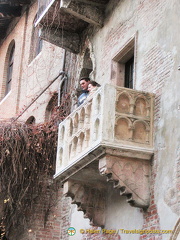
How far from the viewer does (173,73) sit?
9.23 metres

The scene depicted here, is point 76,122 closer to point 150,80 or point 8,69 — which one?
point 150,80

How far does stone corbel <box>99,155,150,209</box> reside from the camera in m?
9.14

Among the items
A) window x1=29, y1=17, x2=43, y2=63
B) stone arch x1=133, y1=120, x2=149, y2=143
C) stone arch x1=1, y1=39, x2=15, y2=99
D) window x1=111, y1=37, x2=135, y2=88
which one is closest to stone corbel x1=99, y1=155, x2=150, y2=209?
stone arch x1=133, y1=120, x2=149, y2=143

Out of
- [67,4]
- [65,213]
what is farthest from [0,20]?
[65,213]

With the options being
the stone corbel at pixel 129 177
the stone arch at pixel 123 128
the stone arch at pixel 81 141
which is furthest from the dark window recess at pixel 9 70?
the stone corbel at pixel 129 177

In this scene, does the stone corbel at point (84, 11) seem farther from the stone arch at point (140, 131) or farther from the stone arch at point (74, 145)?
the stone arch at point (140, 131)

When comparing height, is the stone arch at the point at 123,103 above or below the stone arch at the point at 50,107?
below

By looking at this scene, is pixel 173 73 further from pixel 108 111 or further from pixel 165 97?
pixel 108 111

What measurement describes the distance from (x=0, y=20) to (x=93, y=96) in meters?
11.2

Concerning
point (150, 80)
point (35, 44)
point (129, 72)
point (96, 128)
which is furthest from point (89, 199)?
point (35, 44)

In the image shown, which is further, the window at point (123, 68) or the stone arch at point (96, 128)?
the window at point (123, 68)

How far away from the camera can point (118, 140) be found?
9.25 metres

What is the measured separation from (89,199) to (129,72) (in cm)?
257

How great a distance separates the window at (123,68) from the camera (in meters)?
11.4
